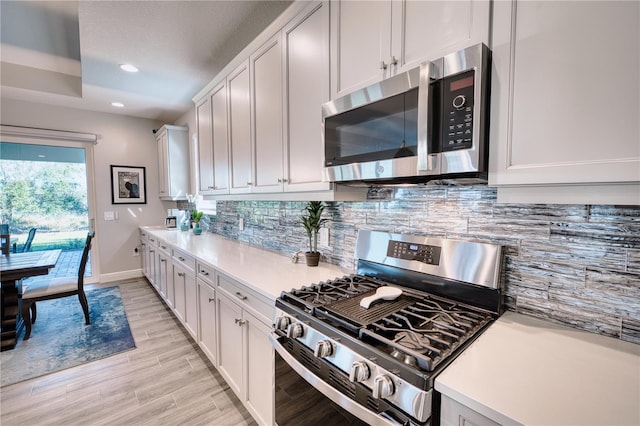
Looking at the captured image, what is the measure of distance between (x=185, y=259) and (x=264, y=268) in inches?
42.3

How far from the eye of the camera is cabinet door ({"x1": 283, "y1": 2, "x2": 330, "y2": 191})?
145 cm

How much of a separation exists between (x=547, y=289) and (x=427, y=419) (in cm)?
67

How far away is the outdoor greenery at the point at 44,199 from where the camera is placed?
3729 mm

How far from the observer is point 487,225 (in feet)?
3.70

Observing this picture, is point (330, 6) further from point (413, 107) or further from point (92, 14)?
point (92, 14)

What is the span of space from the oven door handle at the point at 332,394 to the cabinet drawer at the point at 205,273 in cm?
92

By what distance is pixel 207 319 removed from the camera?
82.7 inches

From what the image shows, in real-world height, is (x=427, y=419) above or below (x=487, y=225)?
below

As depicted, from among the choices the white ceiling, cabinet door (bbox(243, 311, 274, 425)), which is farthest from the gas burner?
the white ceiling

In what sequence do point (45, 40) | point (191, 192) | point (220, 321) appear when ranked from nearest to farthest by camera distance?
point (220, 321) < point (45, 40) < point (191, 192)

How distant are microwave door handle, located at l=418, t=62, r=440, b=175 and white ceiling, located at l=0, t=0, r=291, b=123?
1.40 metres

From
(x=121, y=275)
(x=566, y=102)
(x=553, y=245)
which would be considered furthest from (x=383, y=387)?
(x=121, y=275)

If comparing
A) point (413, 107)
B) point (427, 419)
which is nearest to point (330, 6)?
point (413, 107)

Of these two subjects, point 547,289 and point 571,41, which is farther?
point 547,289
